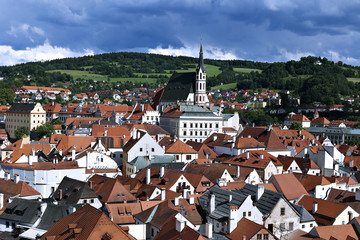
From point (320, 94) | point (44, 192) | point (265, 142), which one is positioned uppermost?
point (320, 94)

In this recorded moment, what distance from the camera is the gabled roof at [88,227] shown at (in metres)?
28.2

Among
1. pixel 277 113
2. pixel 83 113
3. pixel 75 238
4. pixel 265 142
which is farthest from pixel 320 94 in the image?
pixel 75 238

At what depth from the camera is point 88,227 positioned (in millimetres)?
28859

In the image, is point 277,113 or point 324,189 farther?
point 277,113

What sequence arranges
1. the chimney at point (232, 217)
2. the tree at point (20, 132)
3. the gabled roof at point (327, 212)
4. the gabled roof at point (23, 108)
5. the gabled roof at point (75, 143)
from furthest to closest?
the gabled roof at point (23, 108)
the tree at point (20, 132)
the gabled roof at point (75, 143)
the gabled roof at point (327, 212)
the chimney at point (232, 217)

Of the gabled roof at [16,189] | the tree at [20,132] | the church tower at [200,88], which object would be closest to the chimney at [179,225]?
the gabled roof at [16,189]

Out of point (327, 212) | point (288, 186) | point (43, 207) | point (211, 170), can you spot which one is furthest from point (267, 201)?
point (43, 207)

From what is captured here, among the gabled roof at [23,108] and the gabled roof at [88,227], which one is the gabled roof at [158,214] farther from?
the gabled roof at [23,108]

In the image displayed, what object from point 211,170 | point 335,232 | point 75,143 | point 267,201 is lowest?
point 335,232

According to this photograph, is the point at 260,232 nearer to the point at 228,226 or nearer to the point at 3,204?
the point at 228,226

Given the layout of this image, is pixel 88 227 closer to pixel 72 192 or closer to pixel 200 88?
pixel 72 192

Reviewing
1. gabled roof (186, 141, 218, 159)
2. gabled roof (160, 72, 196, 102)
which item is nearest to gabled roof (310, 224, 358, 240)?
gabled roof (186, 141, 218, 159)

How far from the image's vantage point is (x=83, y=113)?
477 feet

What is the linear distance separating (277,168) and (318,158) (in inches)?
478
